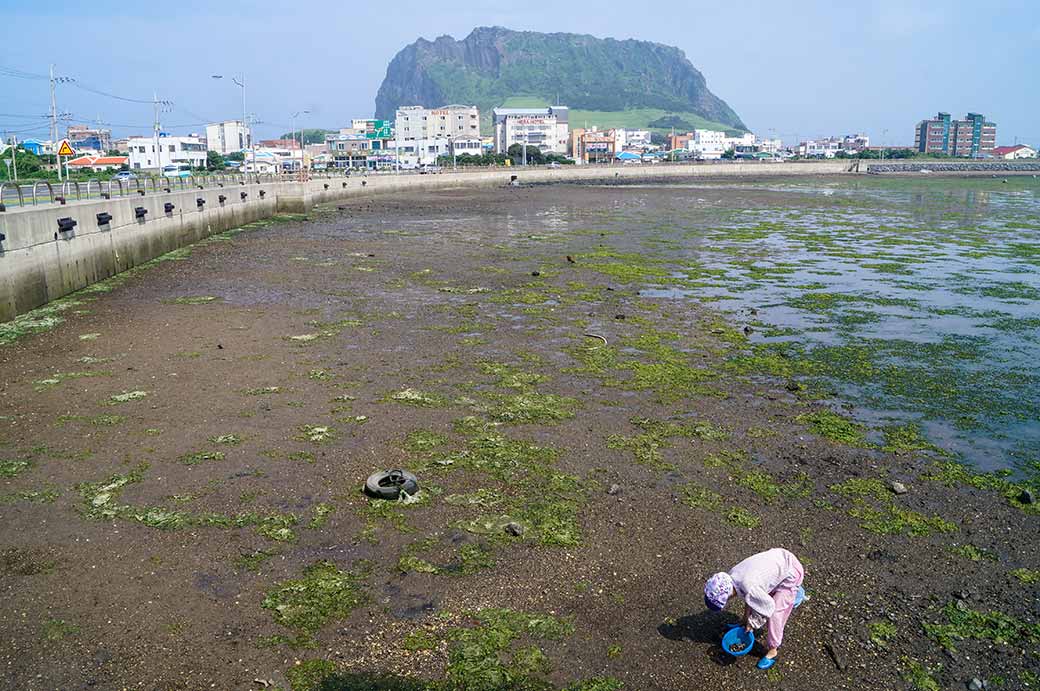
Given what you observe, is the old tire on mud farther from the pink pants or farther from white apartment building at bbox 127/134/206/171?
white apartment building at bbox 127/134/206/171

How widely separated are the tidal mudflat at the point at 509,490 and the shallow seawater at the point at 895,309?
0.11 metres

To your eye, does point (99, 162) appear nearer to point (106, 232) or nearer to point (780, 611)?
point (106, 232)

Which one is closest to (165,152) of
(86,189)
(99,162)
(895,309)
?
(99,162)

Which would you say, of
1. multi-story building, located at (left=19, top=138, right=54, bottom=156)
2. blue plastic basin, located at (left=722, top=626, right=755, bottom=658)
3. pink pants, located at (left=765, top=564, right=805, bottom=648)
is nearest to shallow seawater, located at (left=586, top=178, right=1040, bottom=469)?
pink pants, located at (left=765, top=564, right=805, bottom=648)

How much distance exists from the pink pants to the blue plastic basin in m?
0.13

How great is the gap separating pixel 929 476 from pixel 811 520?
225 cm

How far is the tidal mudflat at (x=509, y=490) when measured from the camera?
20.4 ft

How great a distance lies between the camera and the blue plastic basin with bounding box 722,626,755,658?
A: 6.09m

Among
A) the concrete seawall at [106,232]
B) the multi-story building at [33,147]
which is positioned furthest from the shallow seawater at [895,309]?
the multi-story building at [33,147]

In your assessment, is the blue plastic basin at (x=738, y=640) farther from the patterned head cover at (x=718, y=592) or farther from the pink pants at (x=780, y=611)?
the patterned head cover at (x=718, y=592)

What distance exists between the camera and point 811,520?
844 cm

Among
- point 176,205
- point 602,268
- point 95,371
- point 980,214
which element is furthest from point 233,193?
point 980,214

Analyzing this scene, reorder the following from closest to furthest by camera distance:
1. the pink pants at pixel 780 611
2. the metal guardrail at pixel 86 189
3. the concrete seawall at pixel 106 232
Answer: the pink pants at pixel 780 611 < the concrete seawall at pixel 106 232 < the metal guardrail at pixel 86 189

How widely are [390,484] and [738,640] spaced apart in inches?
168
